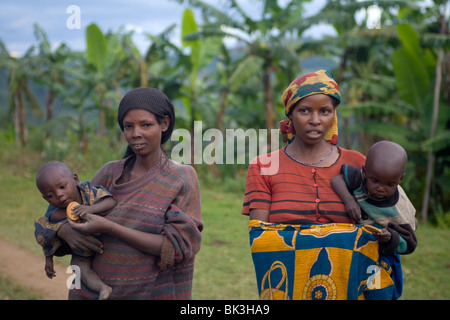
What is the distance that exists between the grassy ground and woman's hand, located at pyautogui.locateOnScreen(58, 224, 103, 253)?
1.69 metres

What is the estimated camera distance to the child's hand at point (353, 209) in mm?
1939

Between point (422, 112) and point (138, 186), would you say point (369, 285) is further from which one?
point (422, 112)

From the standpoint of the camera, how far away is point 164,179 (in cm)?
213

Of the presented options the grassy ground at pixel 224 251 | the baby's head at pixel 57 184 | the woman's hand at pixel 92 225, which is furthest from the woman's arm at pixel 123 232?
the grassy ground at pixel 224 251

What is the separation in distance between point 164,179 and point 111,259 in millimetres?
450

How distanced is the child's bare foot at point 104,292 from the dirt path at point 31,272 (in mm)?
3037

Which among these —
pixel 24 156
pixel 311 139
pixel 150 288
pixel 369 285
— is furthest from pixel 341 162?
pixel 24 156

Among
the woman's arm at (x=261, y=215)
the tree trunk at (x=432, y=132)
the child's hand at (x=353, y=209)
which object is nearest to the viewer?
the child's hand at (x=353, y=209)

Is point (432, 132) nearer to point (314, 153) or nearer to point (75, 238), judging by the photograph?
point (314, 153)

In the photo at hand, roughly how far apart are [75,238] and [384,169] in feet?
4.55

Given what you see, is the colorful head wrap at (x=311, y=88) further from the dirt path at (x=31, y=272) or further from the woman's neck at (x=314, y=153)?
the dirt path at (x=31, y=272)

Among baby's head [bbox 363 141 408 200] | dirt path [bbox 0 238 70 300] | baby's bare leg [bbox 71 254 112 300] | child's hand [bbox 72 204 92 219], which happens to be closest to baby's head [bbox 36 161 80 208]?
child's hand [bbox 72 204 92 219]

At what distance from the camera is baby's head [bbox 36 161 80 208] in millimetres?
1921

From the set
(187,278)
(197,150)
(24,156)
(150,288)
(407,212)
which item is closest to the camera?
(407,212)
